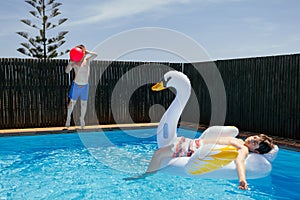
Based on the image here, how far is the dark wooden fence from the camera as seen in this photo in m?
7.32

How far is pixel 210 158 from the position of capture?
12.1 ft

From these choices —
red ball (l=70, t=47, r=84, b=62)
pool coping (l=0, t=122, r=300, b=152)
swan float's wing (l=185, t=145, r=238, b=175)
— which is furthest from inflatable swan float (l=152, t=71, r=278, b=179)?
red ball (l=70, t=47, r=84, b=62)

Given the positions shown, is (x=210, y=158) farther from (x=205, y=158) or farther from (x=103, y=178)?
(x=103, y=178)

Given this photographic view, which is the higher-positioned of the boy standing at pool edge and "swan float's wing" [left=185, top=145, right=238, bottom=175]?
the boy standing at pool edge

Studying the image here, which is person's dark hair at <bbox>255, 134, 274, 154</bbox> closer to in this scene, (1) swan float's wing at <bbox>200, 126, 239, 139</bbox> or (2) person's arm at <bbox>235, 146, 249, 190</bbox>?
(2) person's arm at <bbox>235, 146, 249, 190</bbox>

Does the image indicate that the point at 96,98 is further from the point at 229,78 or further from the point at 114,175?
the point at 114,175

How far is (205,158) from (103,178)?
69.2 inches

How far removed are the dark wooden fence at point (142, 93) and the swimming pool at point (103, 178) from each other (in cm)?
158

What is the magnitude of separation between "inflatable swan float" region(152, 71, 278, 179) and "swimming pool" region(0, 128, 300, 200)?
17.3 inches

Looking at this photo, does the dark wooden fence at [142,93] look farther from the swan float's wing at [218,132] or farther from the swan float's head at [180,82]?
the swan float's head at [180,82]

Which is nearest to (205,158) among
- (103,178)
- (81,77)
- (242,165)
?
(242,165)

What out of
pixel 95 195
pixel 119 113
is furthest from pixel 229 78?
pixel 95 195

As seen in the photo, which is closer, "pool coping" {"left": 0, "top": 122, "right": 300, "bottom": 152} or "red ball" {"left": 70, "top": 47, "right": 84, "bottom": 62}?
"pool coping" {"left": 0, "top": 122, "right": 300, "bottom": 152}

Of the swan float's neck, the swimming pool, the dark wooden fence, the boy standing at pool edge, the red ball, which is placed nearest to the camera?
the swan float's neck
